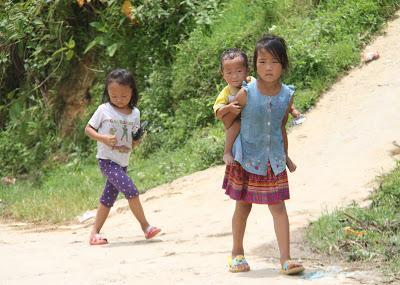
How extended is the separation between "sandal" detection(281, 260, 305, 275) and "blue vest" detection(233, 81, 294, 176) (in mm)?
513

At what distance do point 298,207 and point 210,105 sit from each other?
3796mm

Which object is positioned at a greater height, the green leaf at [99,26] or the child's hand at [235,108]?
the green leaf at [99,26]

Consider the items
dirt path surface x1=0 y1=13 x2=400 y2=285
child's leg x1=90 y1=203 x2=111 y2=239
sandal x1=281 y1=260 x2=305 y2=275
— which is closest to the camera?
sandal x1=281 y1=260 x2=305 y2=275

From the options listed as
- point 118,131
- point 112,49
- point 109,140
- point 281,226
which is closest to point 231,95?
point 281,226

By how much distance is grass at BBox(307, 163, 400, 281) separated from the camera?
16.0 ft

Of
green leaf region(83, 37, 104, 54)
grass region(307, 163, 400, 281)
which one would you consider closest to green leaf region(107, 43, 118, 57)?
green leaf region(83, 37, 104, 54)

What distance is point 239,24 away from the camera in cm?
1088

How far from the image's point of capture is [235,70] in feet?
15.7

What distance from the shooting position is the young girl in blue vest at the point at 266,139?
468 cm

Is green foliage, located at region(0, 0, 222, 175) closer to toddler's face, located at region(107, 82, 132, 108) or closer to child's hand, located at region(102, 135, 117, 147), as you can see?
toddler's face, located at region(107, 82, 132, 108)

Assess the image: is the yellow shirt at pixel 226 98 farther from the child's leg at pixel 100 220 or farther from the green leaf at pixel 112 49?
the green leaf at pixel 112 49

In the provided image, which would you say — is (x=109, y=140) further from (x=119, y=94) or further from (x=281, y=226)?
(x=281, y=226)

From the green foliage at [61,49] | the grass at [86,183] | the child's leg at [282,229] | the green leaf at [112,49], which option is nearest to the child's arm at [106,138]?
the child's leg at [282,229]

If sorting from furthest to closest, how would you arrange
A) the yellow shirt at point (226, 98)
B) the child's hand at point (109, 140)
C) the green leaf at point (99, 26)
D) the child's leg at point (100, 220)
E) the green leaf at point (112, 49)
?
1. the green leaf at point (99, 26)
2. the green leaf at point (112, 49)
3. the child's leg at point (100, 220)
4. the child's hand at point (109, 140)
5. the yellow shirt at point (226, 98)
